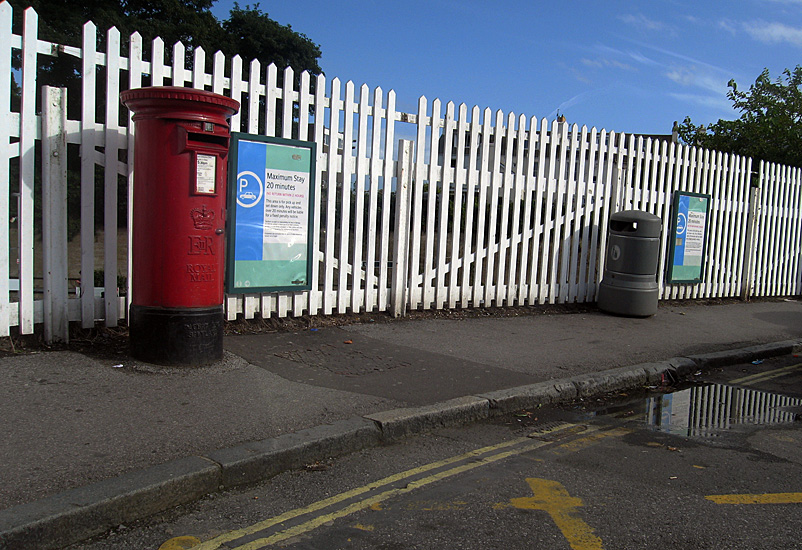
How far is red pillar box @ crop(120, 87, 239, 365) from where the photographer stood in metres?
5.21

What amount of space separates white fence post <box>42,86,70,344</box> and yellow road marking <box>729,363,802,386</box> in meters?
6.53

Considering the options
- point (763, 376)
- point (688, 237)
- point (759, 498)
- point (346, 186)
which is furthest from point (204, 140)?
point (688, 237)

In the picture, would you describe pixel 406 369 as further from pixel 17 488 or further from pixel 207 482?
pixel 17 488

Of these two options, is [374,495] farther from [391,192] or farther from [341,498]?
[391,192]

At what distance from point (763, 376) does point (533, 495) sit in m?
4.80

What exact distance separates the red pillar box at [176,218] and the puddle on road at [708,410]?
340 cm

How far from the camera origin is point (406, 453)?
432 centimetres

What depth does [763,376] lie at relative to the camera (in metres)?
7.21

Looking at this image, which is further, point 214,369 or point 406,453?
point 214,369

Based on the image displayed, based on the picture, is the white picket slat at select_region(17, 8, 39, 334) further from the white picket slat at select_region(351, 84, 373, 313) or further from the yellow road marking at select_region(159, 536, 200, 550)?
the yellow road marking at select_region(159, 536, 200, 550)

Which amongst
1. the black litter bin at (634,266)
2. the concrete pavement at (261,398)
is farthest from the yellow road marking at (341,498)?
the black litter bin at (634,266)

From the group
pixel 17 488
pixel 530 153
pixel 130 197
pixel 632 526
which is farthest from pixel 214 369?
pixel 530 153

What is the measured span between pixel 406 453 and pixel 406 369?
68.0 inches

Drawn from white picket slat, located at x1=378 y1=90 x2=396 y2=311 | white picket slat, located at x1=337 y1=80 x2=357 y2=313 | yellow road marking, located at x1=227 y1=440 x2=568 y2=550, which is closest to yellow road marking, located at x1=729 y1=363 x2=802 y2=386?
yellow road marking, located at x1=227 y1=440 x2=568 y2=550
